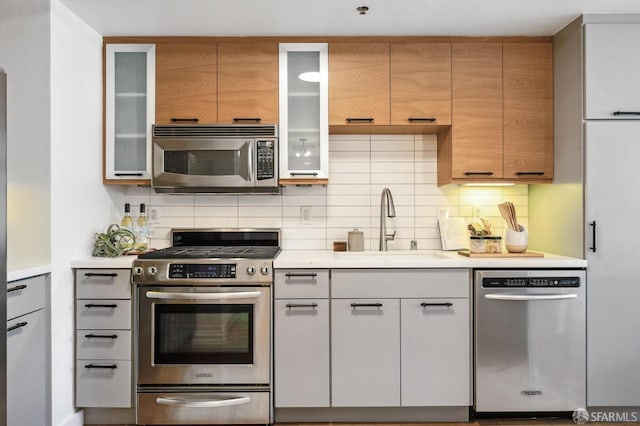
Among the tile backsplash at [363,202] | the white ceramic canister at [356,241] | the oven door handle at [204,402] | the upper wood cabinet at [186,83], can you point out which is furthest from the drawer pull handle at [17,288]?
the white ceramic canister at [356,241]

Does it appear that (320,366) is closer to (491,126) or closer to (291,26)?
(491,126)

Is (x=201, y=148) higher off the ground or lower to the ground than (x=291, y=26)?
lower

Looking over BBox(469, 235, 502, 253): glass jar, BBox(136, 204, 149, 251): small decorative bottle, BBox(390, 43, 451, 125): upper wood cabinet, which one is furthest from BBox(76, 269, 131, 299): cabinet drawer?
BBox(469, 235, 502, 253): glass jar

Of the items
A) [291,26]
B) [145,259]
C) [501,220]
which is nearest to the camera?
[145,259]

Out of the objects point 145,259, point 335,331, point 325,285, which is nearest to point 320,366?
point 335,331

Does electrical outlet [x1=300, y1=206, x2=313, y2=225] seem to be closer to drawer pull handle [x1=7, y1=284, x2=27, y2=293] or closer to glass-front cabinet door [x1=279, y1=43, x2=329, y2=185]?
glass-front cabinet door [x1=279, y1=43, x2=329, y2=185]

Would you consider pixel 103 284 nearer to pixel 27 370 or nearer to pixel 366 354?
pixel 27 370

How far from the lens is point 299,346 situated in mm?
2457

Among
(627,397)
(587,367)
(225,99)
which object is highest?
(225,99)

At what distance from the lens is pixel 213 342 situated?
246 cm

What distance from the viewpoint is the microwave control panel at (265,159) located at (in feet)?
9.01

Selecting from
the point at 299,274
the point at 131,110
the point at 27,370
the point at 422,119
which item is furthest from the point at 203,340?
the point at 422,119

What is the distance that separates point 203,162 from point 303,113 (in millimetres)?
697

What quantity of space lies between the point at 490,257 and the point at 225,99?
1858 millimetres
